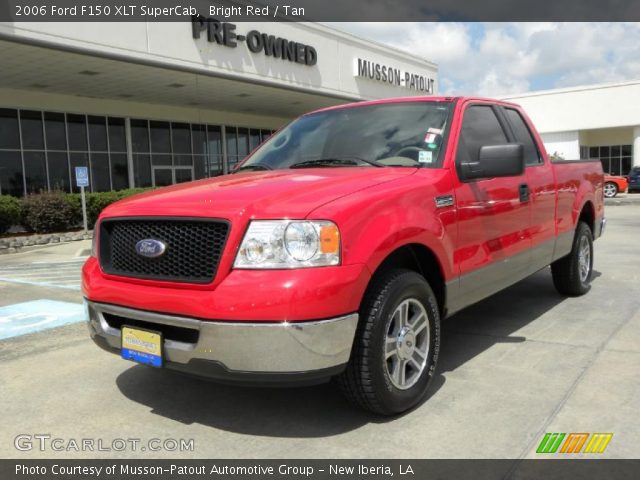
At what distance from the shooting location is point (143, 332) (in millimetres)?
2979

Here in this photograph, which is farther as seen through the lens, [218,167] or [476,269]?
[218,167]

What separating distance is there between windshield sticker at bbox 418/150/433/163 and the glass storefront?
15654 millimetres

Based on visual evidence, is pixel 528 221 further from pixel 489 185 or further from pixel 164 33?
pixel 164 33

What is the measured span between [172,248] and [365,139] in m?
1.74

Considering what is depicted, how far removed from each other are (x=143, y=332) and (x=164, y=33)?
15.1 meters

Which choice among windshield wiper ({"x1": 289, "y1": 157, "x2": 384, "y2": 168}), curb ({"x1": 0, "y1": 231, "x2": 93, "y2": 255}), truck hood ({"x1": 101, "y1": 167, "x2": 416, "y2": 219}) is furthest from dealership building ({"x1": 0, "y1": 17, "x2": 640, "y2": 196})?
truck hood ({"x1": 101, "y1": 167, "x2": 416, "y2": 219})

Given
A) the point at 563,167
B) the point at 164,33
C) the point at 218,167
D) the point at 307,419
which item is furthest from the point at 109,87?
the point at 307,419

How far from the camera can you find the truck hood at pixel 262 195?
2820 mm

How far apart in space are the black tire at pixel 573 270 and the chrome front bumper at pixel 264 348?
3.82 metres

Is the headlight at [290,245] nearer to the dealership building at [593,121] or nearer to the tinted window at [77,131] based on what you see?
the tinted window at [77,131]

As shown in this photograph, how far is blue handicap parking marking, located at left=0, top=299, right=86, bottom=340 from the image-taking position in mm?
5410

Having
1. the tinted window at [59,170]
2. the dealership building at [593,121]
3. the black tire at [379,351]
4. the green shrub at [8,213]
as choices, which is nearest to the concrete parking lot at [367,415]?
the black tire at [379,351]

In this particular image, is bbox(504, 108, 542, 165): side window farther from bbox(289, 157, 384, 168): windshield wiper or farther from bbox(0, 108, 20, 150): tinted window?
bbox(0, 108, 20, 150): tinted window

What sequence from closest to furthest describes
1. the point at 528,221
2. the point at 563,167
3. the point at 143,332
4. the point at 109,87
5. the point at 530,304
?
1. the point at 143,332
2. the point at 528,221
3. the point at 563,167
4. the point at 530,304
5. the point at 109,87
